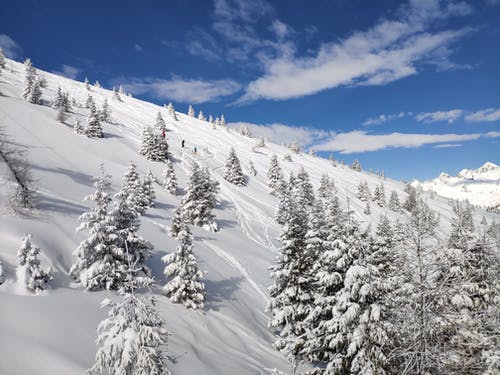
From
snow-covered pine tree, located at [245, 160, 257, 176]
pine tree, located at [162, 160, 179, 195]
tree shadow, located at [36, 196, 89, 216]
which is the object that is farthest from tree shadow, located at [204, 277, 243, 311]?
snow-covered pine tree, located at [245, 160, 257, 176]

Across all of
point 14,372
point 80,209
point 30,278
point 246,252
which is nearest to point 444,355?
point 14,372

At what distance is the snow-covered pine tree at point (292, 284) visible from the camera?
756 inches

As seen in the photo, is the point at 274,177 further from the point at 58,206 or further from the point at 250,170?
the point at 58,206

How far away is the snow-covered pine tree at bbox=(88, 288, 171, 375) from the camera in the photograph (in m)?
6.57

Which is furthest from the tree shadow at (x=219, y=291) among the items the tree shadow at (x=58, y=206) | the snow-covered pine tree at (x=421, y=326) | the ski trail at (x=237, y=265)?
the snow-covered pine tree at (x=421, y=326)

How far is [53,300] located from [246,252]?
80.9 ft

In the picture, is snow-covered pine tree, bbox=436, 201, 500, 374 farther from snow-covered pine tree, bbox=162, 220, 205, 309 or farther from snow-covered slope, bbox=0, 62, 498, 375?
snow-covered pine tree, bbox=162, 220, 205, 309

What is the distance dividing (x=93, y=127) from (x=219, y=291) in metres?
49.1

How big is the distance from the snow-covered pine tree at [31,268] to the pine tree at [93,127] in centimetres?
5186

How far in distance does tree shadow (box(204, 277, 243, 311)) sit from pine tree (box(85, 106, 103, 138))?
46191 millimetres

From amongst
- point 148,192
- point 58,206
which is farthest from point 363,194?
point 58,206

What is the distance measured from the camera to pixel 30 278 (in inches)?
505

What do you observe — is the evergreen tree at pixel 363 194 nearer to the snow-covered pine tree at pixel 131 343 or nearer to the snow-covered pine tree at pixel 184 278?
the snow-covered pine tree at pixel 184 278

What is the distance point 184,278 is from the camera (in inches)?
776
